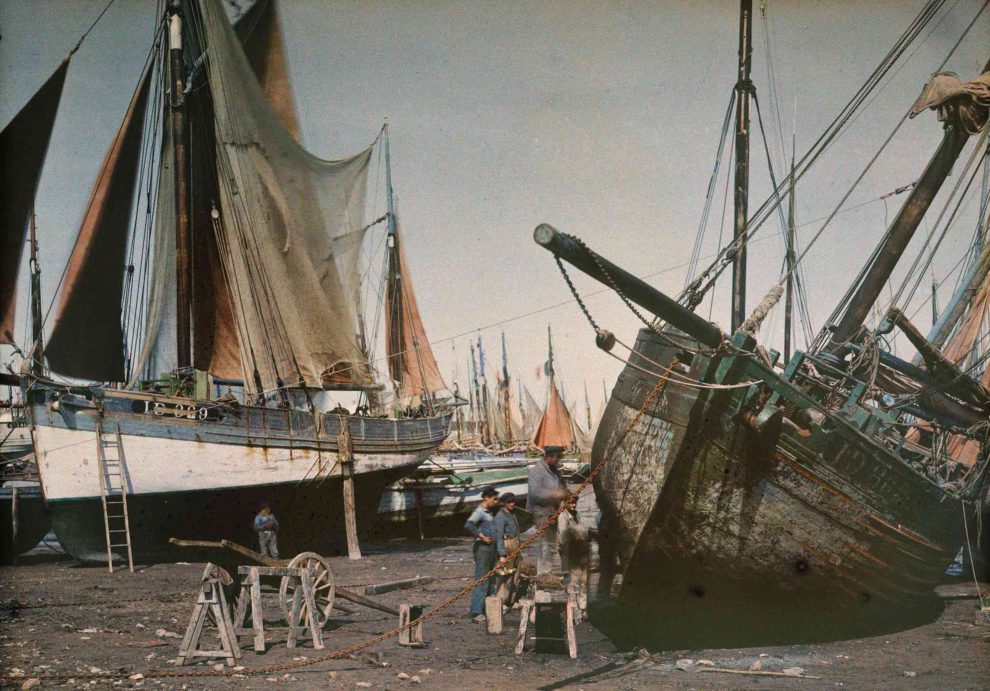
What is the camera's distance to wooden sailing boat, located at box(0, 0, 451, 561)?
629 inches

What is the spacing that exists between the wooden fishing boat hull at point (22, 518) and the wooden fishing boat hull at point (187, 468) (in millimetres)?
3197

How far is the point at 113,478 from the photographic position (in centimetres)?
1611

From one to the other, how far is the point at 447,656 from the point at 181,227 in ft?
48.6

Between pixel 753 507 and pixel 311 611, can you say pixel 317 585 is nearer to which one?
pixel 311 611

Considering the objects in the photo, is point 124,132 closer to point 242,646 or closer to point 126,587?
point 126,587

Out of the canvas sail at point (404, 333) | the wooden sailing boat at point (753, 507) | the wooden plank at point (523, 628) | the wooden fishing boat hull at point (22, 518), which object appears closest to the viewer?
the wooden plank at point (523, 628)

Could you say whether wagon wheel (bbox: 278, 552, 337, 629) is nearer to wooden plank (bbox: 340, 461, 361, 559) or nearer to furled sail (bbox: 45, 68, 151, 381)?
wooden plank (bbox: 340, 461, 361, 559)

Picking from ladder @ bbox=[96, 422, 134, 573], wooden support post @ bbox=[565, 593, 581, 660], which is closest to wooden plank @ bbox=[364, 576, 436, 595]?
wooden support post @ bbox=[565, 593, 581, 660]

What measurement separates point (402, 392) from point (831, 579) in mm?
27833

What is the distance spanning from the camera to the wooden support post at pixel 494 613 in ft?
30.7

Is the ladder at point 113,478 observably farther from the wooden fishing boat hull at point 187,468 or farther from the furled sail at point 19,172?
the furled sail at point 19,172

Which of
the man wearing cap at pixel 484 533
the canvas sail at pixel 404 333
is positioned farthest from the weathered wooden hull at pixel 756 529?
the canvas sail at pixel 404 333

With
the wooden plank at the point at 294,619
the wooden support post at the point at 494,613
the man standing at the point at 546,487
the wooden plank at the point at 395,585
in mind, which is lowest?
the wooden plank at the point at 395,585

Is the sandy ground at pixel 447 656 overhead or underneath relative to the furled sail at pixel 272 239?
underneath
